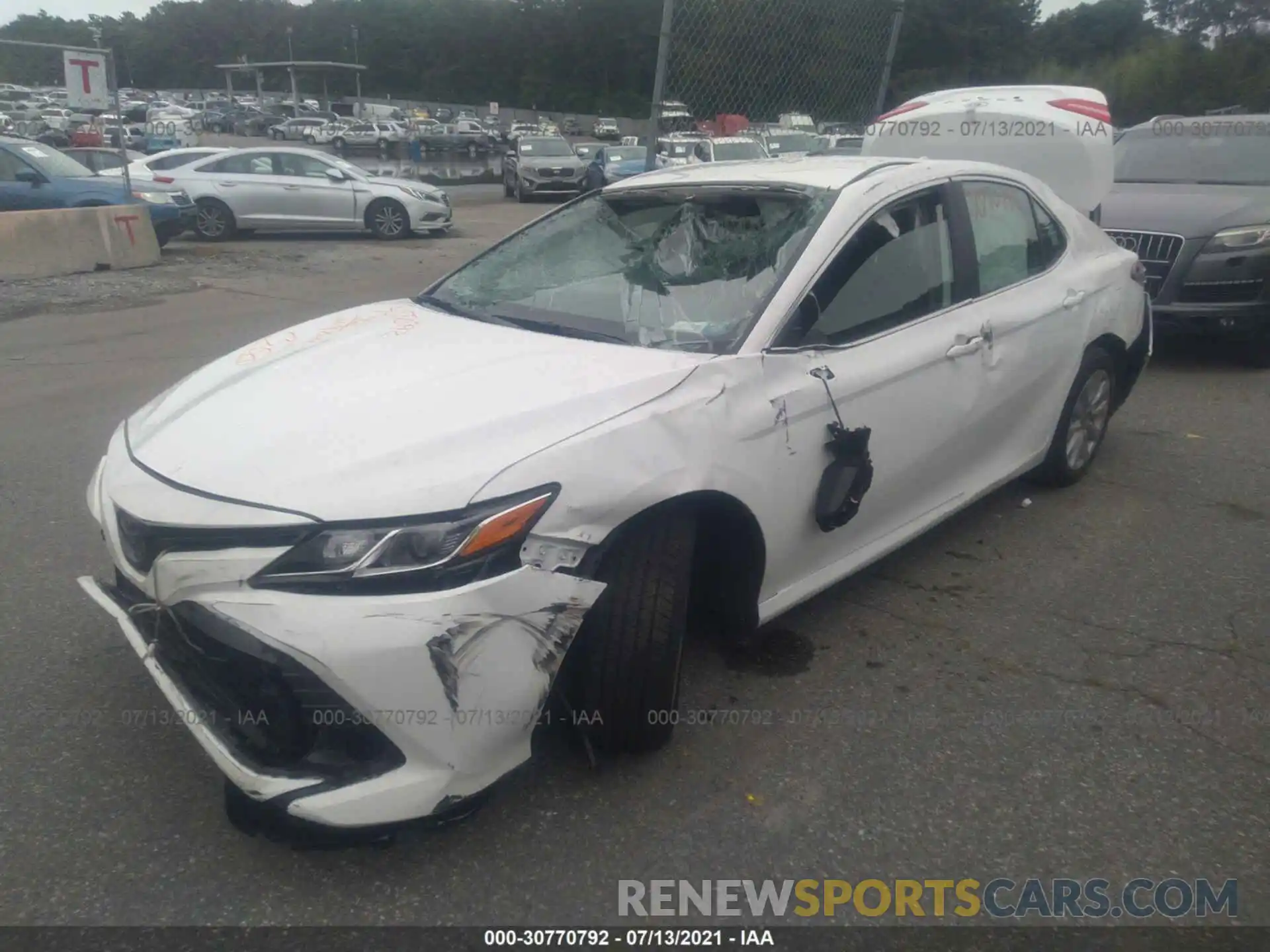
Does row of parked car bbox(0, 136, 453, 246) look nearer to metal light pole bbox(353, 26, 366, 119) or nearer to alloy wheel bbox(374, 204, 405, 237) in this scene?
alloy wheel bbox(374, 204, 405, 237)

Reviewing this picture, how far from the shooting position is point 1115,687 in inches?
131

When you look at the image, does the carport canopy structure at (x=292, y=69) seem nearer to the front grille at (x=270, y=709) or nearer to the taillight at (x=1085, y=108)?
the taillight at (x=1085, y=108)

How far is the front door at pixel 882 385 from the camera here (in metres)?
3.09

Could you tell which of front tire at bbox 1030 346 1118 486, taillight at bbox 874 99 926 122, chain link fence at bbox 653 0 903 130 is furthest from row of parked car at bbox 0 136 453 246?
front tire at bbox 1030 346 1118 486

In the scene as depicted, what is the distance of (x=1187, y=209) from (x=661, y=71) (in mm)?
3882

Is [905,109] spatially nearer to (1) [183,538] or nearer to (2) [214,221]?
(1) [183,538]

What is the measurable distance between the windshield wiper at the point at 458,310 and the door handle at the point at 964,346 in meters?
1.54

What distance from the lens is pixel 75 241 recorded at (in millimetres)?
11836

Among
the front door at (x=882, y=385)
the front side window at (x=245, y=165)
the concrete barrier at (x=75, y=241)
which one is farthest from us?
the front side window at (x=245, y=165)

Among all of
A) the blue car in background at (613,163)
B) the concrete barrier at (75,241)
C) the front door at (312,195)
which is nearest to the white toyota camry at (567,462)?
the concrete barrier at (75,241)

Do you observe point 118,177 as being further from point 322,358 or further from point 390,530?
point 390,530

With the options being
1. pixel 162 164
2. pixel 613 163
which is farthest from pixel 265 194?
pixel 613 163

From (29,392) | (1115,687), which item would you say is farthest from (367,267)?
(1115,687)

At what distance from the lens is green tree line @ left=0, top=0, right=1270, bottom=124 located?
1236 inches
